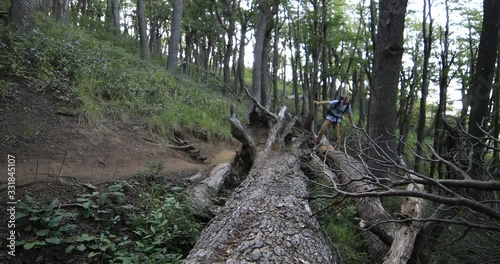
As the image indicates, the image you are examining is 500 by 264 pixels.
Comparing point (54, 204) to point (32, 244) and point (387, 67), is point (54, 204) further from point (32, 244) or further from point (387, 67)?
point (387, 67)

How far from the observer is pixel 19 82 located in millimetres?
6539

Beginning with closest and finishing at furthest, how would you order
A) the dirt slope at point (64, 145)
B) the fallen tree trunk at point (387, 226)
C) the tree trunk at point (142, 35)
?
the fallen tree trunk at point (387, 226), the dirt slope at point (64, 145), the tree trunk at point (142, 35)

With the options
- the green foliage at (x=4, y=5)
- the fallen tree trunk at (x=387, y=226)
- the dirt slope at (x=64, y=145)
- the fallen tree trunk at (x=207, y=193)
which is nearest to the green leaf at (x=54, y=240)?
the dirt slope at (x=64, y=145)

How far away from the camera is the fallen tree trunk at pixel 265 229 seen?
282 cm

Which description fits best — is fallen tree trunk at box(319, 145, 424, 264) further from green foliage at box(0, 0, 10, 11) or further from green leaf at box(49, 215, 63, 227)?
green foliage at box(0, 0, 10, 11)

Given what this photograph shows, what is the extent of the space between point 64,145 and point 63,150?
0.69 feet

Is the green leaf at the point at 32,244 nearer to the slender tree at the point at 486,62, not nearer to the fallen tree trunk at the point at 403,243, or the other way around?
the fallen tree trunk at the point at 403,243

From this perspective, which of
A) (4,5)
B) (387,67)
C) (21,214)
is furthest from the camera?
(4,5)

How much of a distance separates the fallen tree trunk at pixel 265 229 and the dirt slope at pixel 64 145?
2318 mm

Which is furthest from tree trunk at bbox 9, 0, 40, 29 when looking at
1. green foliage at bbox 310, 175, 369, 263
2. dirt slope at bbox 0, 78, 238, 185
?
green foliage at bbox 310, 175, 369, 263

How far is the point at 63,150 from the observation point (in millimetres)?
5543

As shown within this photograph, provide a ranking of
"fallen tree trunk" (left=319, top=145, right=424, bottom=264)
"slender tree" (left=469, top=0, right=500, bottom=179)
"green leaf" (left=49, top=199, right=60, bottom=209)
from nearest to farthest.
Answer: "fallen tree trunk" (left=319, top=145, right=424, bottom=264) → "green leaf" (left=49, top=199, right=60, bottom=209) → "slender tree" (left=469, top=0, right=500, bottom=179)

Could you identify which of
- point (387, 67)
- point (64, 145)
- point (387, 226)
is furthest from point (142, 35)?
point (387, 226)

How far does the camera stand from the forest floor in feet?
14.0
